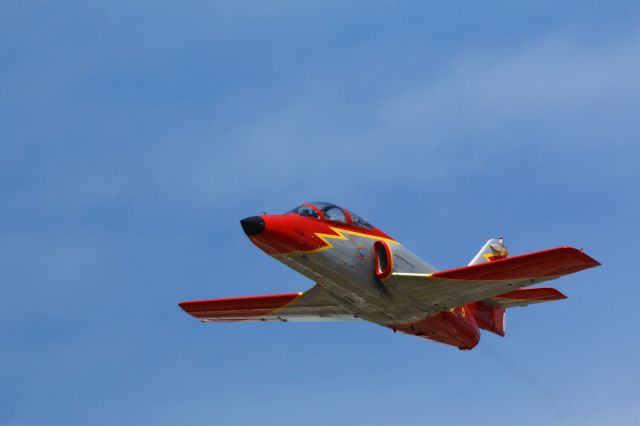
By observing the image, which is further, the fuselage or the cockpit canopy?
the cockpit canopy


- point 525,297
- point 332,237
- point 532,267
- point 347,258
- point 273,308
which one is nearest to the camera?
point 532,267

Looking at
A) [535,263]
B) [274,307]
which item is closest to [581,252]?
[535,263]

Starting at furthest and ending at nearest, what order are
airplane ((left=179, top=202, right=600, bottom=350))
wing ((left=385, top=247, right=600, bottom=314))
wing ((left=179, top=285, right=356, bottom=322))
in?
wing ((left=179, top=285, right=356, bottom=322)), airplane ((left=179, top=202, right=600, bottom=350)), wing ((left=385, top=247, right=600, bottom=314))

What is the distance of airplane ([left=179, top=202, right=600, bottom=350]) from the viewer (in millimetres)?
36625

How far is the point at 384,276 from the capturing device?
39.0m

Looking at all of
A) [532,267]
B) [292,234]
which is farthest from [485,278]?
[292,234]

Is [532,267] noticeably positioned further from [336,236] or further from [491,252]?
[491,252]

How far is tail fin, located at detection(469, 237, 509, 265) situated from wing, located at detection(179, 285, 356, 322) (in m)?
7.27

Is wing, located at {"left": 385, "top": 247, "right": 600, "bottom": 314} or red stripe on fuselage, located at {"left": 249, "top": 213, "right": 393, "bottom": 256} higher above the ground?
red stripe on fuselage, located at {"left": 249, "top": 213, "right": 393, "bottom": 256}

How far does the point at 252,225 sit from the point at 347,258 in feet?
14.1

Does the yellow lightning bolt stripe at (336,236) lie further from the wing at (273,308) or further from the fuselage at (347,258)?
the wing at (273,308)

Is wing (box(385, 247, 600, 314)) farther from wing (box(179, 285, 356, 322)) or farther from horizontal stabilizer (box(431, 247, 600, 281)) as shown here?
wing (box(179, 285, 356, 322))

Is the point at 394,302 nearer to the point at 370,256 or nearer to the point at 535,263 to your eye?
the point at 370,256

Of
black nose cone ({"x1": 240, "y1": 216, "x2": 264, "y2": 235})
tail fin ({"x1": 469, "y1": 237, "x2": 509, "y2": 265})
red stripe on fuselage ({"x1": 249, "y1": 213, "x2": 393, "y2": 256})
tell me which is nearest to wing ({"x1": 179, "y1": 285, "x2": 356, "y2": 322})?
red stripe on fuselage ({"x1": 249, "y1": 213, "x2": 393, "y2": 256})
